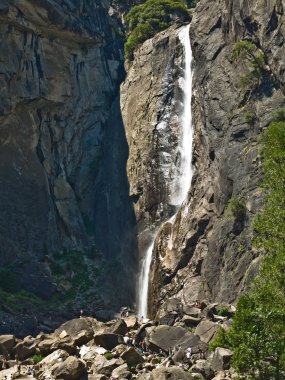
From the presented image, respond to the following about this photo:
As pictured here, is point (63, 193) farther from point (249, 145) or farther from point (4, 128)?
point (249, 145)

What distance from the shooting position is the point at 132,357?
2794 cm

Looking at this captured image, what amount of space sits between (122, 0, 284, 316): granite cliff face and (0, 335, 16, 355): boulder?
11489mm

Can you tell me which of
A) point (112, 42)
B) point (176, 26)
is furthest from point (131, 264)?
point (112, 42)

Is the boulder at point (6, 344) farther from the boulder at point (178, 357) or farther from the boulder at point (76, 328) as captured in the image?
the boulder at point (178, 357)

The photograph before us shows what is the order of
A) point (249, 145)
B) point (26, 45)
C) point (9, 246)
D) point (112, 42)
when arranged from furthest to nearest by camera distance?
point (112, 42) → point (26, 45) → point (9, 246) → point (249, 145)

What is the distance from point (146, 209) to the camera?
5197 cm

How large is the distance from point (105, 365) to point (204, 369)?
4547 millimetres

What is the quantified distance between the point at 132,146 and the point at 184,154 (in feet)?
24.0

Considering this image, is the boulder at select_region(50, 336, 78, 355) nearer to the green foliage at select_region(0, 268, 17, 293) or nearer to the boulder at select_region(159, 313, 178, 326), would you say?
the boulder at select_region(159, 313, 178, 326)

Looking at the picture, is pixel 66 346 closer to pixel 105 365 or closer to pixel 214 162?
pixel 105 365

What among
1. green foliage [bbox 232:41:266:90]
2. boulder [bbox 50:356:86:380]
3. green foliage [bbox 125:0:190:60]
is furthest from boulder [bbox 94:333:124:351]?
green foliage [bbox 125:0:190:60]

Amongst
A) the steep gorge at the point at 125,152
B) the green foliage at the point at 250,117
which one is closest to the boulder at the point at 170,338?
the steep gorge at the point at 125,152

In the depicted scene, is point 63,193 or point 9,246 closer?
point 9,246

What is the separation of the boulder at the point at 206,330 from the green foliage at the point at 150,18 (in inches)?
1642
